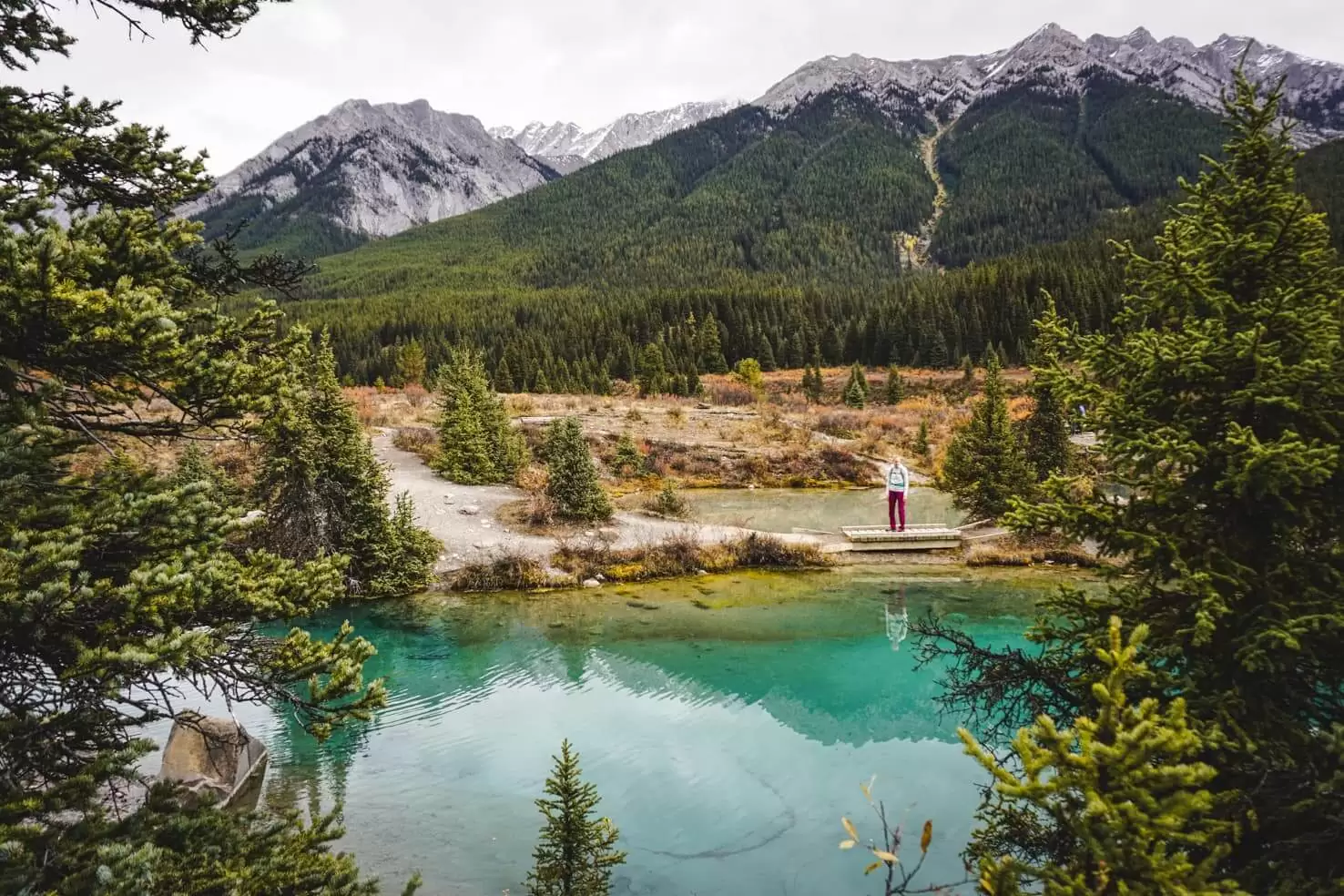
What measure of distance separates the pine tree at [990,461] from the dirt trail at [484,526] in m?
5.29

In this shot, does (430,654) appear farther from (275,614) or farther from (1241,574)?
(1241,574)

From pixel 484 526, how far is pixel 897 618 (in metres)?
13.1

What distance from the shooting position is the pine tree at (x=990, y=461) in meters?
21.1

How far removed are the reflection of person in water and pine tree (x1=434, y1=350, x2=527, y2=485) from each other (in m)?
17.1

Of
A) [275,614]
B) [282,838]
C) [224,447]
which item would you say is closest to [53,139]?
[275,614]

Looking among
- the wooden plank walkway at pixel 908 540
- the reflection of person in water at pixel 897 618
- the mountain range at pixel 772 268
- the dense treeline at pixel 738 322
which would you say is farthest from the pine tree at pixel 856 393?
the reflection of person in water at pixel 897 618

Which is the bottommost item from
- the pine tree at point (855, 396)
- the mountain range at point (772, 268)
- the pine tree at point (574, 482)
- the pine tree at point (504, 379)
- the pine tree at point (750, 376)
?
the pine tree at point (574, 482)

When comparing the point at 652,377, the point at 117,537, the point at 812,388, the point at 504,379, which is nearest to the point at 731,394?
the point at 812,388

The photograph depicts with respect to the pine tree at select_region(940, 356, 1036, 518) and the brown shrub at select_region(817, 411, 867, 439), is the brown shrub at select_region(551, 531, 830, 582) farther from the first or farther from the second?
the brown shrub at select_region(817, 411, 867, 439)

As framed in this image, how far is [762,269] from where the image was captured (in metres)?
155

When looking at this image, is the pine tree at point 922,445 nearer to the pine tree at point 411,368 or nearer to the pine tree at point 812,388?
the pine tree at point 812,388

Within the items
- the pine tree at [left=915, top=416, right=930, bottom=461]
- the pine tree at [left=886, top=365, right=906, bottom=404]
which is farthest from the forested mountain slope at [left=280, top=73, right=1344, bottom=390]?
the pine tree at [left=915, top=416, right=930, bottom=461]

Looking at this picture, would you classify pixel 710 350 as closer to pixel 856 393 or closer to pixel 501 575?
pixel 856 393

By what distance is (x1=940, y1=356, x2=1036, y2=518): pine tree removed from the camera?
69.2 feet
